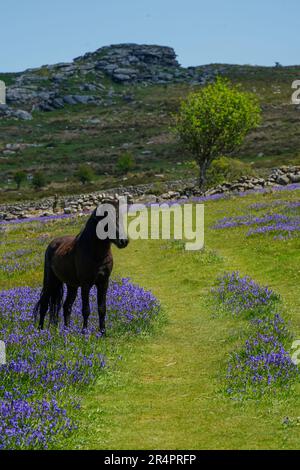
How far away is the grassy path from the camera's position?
7707 millimetres

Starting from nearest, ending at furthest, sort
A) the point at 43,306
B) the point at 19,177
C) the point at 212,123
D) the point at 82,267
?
1. the point at 82,267
2. the point at 43,306
3. the point at 212,123
4. the point at 19,177

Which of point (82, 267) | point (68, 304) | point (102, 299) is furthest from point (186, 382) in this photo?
point (68, 304)

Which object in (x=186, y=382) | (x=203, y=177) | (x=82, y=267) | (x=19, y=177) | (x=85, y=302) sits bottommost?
(x=186, y=382)

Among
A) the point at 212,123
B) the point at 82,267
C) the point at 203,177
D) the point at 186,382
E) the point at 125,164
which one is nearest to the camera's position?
the point at 186,382

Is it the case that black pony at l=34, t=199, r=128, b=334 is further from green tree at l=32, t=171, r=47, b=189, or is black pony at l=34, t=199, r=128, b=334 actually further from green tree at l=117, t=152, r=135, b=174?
green tree at l=117, t=152, r=135, b=174

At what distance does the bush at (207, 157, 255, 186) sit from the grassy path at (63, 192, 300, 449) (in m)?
40.2

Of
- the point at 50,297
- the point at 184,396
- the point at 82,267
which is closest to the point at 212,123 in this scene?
the point at 50,297

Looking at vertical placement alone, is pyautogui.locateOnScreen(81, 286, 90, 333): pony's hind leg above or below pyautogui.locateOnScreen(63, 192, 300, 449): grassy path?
above

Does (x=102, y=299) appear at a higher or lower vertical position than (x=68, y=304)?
higher

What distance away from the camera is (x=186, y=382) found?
10.2 meters

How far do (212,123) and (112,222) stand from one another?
43300mm

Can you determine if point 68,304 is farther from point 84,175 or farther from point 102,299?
point 84,175

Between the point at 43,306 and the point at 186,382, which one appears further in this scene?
the point at 43,306

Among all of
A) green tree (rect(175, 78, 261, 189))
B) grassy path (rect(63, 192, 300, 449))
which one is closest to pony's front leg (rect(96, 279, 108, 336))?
grassy path (rect(63, 192, 300, 449))
